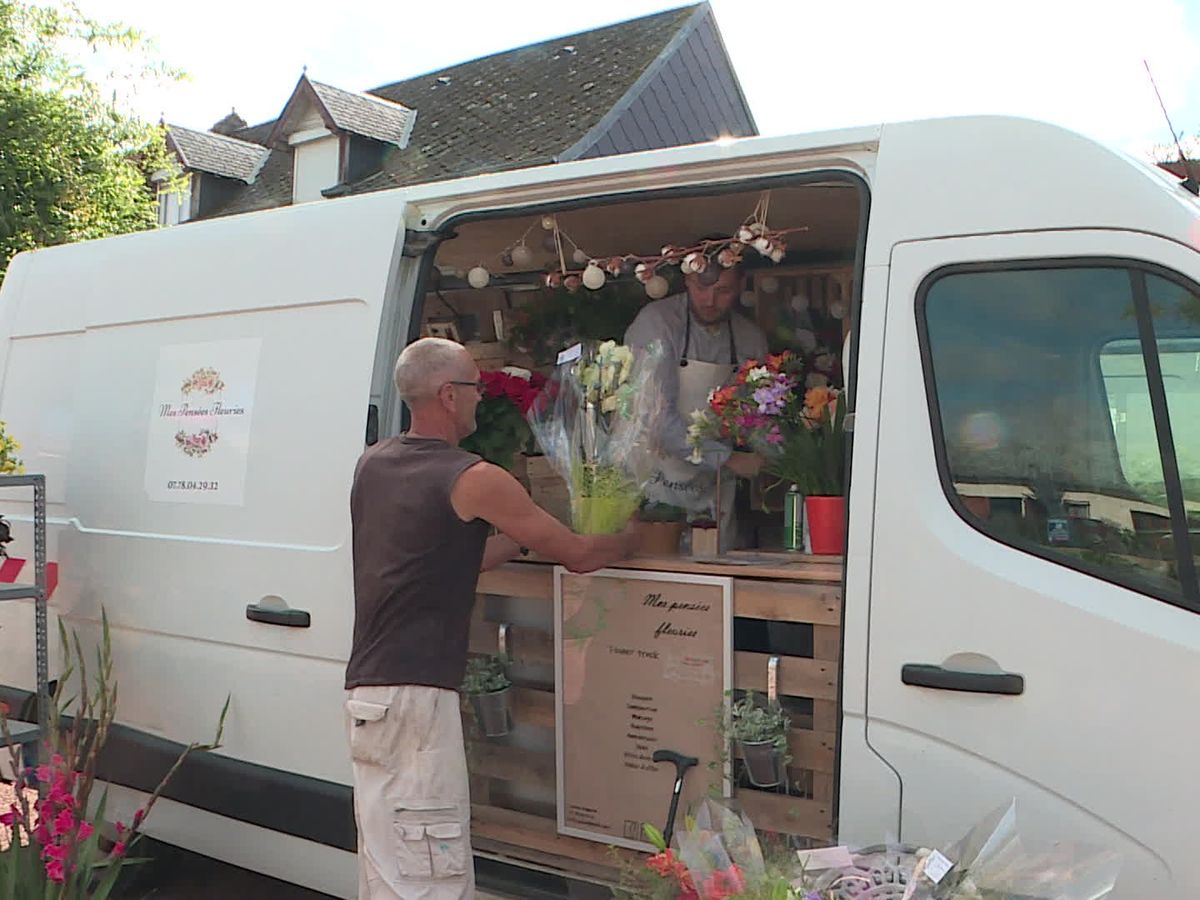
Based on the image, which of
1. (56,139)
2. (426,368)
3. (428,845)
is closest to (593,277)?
(426,368)

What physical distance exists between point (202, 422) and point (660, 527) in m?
1.64

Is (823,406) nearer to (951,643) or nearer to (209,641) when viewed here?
(951,643)

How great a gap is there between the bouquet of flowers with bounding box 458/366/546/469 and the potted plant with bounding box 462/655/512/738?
727 mm

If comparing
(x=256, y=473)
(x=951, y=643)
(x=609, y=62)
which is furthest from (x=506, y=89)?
(x=951, y=643)

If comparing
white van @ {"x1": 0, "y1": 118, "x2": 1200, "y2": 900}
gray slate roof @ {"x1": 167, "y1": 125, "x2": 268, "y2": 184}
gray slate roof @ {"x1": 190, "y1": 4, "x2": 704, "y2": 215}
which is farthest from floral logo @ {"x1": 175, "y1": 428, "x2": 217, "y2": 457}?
gray slate roof @ {"x1": 167, "y1": 125, "x2": 268, "y2": 184}

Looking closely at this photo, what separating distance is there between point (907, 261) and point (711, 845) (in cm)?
140

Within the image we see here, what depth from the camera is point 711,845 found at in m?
2.35

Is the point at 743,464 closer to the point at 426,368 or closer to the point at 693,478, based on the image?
the point at 693,478

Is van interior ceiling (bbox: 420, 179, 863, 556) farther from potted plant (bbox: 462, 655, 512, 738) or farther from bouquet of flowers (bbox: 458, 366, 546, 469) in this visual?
potted plant (bbox: 462, 655, 512, 738)

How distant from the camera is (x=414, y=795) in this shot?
2.92 meters

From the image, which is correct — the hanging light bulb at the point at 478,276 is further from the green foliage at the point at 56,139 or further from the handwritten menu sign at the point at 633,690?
the green foliage at the point at 56,139

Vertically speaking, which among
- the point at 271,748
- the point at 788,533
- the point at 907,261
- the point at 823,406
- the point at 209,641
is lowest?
the point at 271,748

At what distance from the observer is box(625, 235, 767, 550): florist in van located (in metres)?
3.66

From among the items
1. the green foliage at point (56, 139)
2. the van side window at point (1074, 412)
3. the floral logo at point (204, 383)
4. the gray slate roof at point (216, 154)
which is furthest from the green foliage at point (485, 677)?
the gray slate roof at point (216, 154)
